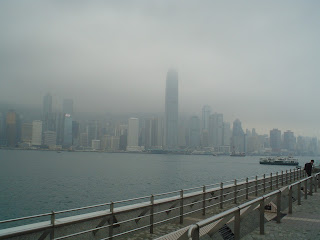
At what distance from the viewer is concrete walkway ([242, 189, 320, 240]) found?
7.55m

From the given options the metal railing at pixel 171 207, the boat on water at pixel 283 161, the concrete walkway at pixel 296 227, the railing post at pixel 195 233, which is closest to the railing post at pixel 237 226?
the concrete walkway at pixel 296 227

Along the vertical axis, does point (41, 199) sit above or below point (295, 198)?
below

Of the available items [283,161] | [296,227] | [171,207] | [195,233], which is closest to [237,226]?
[195,233]

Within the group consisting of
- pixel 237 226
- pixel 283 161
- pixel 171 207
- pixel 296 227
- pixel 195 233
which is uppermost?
pixel 195 233

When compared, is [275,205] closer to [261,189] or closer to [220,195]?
[220,195]

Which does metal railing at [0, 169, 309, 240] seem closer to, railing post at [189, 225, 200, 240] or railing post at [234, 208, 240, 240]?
railing post at [234, 208, 240, 240]

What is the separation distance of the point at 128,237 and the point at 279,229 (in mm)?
3904

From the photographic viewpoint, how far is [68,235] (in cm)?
601

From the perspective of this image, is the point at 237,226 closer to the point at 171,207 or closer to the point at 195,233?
the point at 195,233

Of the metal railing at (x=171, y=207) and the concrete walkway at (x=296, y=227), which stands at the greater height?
the metal railing at (x=171, y=207)

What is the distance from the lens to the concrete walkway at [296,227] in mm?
7551

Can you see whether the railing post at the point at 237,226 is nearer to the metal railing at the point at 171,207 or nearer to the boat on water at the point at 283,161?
the metal railing at the point at 171,207

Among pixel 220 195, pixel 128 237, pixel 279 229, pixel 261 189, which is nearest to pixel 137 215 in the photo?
pixel 128 237

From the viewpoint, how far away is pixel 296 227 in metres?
8.50
